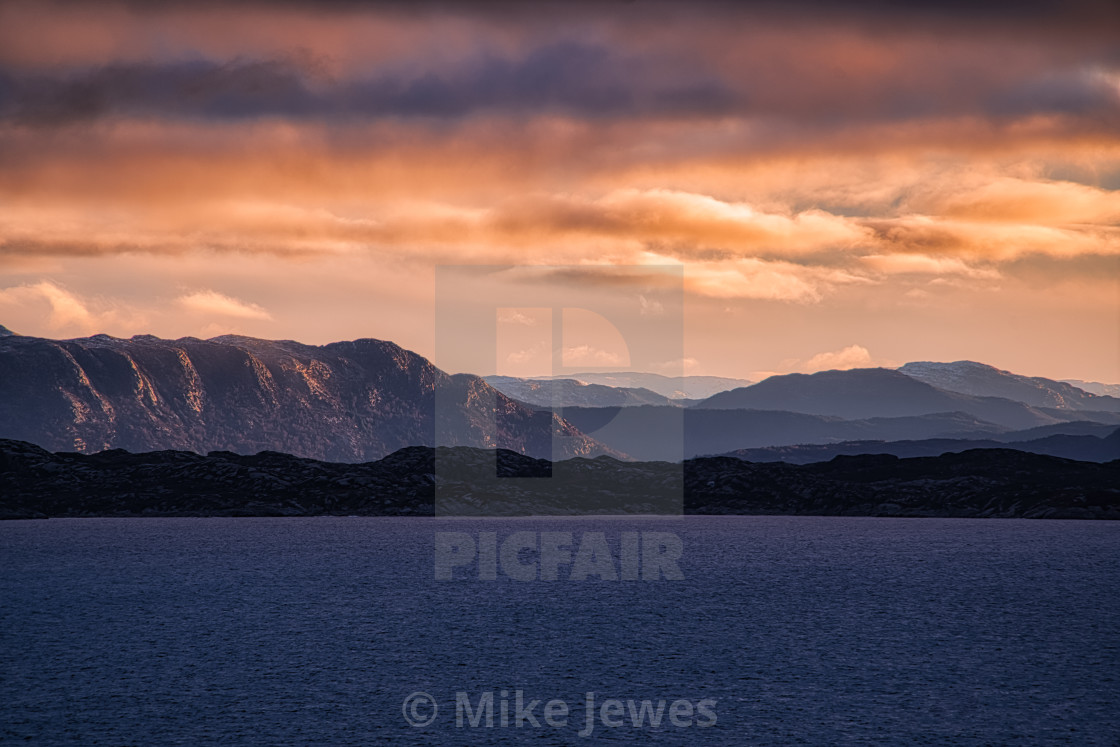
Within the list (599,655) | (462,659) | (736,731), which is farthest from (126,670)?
(736,731)

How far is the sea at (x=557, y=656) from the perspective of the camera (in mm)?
33781

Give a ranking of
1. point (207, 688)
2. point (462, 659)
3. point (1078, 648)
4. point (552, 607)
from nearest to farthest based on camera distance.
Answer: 1. point (207, 688)
2. point (462, 659)
3. point (1078, 648)
4. point (552, 607)

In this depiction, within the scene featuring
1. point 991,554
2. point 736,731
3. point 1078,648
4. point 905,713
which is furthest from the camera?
point 991,554

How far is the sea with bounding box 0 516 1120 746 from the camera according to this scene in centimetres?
3378

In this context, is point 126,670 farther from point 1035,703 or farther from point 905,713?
point 1035,703

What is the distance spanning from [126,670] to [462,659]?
15581 mm

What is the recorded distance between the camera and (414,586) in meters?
91.7

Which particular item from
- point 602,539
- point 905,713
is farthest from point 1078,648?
point 602,539

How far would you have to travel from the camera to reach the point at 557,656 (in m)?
49.8

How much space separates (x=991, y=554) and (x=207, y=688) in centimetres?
12968

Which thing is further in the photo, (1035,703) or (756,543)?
(756,543)

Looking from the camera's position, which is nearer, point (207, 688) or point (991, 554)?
point (207, 688)

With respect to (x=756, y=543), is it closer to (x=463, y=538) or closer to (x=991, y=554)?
(x=991, y=554)

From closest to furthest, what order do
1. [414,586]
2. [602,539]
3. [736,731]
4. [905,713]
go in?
[736,731]
[905,713]
[414,586]
[602,539]
